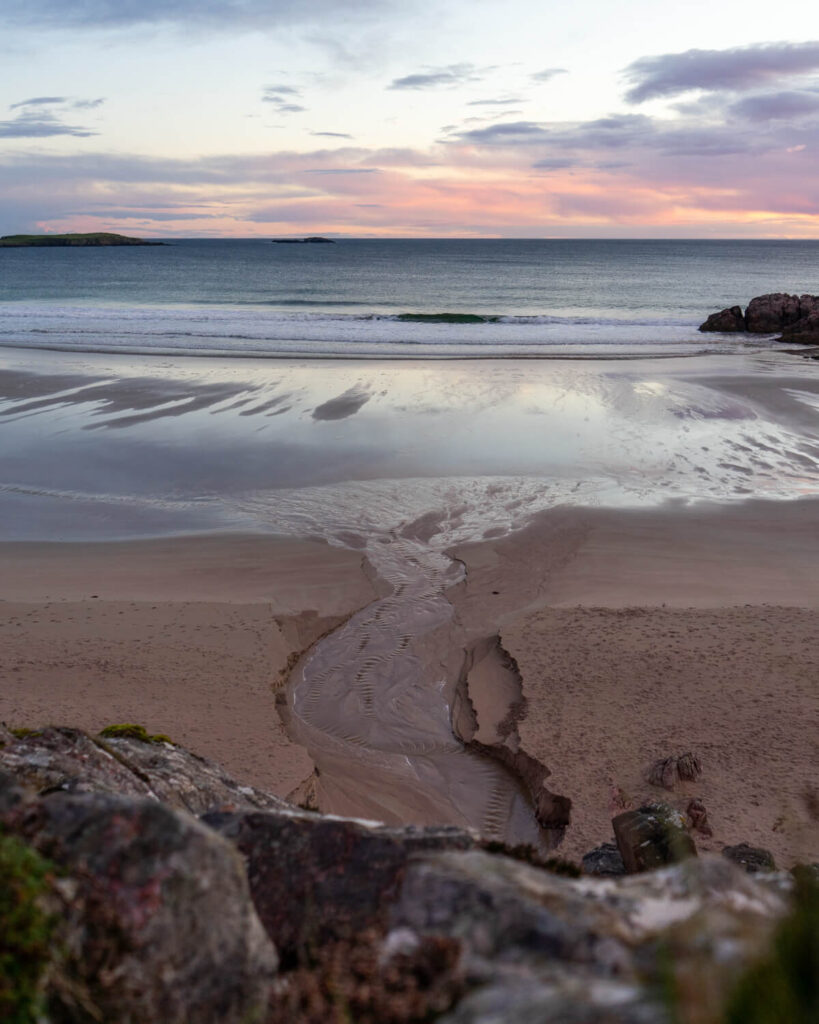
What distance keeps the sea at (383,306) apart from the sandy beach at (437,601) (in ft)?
48.0

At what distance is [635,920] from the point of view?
2115 mm

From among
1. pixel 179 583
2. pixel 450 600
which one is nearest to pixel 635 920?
pixel 450 600

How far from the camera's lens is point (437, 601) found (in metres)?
9.97

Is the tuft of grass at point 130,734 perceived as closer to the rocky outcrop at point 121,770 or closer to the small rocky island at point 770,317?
the rocky outcrop at point 121,770

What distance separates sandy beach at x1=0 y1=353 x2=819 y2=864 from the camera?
682 centimetres

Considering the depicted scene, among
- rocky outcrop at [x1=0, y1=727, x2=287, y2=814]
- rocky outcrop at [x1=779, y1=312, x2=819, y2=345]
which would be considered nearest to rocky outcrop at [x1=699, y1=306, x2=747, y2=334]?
rocky outcrop at [x1=779, y1=312, x2=819, y2=345]

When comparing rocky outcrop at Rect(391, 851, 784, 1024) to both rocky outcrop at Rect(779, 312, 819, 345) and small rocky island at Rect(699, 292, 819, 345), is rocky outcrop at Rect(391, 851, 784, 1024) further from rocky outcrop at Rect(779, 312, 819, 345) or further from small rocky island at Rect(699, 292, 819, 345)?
small rocky island at Rect(699, 292, 819, 345)

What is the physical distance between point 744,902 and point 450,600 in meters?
7.82

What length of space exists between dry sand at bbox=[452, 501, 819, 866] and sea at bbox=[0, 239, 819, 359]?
64.3 feet

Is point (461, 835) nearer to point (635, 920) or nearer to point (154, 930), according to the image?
point (635, 920)

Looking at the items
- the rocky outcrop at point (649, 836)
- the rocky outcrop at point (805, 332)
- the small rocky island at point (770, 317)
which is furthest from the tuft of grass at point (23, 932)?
the small rocky island at point (770, 317)

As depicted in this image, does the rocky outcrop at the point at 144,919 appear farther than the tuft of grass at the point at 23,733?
No

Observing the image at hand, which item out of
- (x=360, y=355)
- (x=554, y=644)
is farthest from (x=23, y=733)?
(x=360, y=355)

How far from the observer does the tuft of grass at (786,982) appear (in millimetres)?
1514
